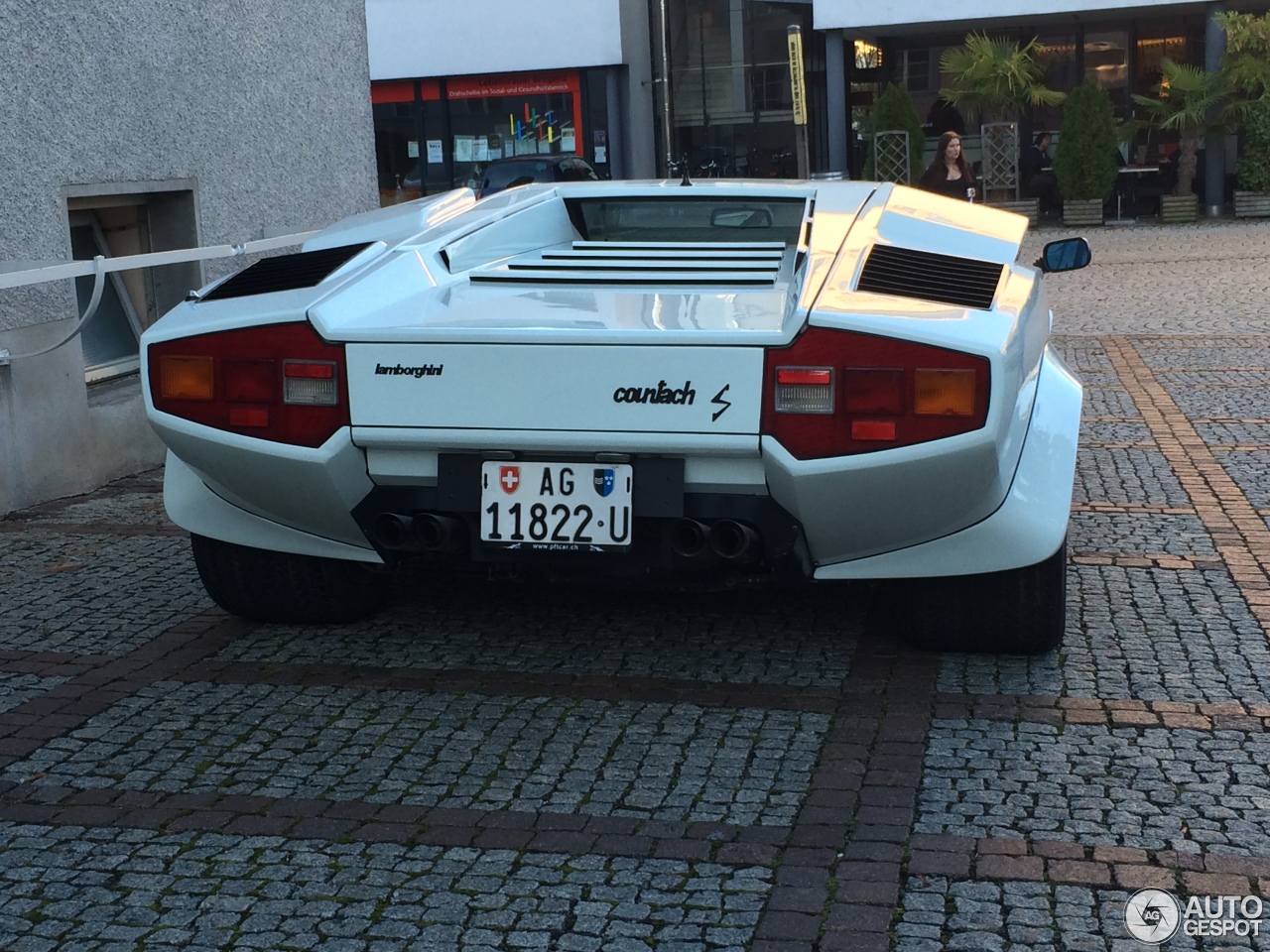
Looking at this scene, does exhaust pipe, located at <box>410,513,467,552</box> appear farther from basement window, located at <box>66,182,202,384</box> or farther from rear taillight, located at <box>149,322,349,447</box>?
basement window, located at <box>66,182,202,384</box>

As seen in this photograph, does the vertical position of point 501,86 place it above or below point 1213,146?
above

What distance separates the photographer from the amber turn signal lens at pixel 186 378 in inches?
153

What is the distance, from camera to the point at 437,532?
152 inches

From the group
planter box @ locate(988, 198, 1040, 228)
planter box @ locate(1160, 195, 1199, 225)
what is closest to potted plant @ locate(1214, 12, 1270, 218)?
planter box @ locate(1160, 195, 1199, 225)

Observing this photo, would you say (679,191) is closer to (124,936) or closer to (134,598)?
(134,598)

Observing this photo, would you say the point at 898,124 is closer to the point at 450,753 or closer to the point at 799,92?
the point at 799,92

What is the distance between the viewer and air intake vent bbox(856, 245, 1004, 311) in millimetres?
3699

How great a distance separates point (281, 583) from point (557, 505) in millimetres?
1202

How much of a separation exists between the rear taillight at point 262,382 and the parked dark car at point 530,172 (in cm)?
1832

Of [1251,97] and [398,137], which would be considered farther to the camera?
[398,137]

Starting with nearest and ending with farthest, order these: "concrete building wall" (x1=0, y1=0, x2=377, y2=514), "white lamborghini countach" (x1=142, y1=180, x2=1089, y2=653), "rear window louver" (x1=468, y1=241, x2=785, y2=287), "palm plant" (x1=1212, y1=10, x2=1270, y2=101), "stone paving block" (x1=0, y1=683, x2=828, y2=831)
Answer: "stone paving block" (x1=0, y1=683, x2=828, y2=831) → "white lamborghini countach" (x1=142, y1=180, x2=1089, y2=653) → "rear window louver" (x1=468, y1=241, x2=785, y2=287) → "concrete building wall" (x1=0, y1=0, x2=377, y2=514) → "palm plant" (x1=1212, y1=10, x2=1270, y2=101)

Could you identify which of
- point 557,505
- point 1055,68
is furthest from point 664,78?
point 557,505

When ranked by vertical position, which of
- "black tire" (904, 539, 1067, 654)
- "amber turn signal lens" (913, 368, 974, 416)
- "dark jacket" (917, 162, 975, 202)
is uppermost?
"dark jacket" (917, 162, 975, 202)

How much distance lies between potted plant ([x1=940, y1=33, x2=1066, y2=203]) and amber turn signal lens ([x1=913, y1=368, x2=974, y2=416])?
22.1 m
